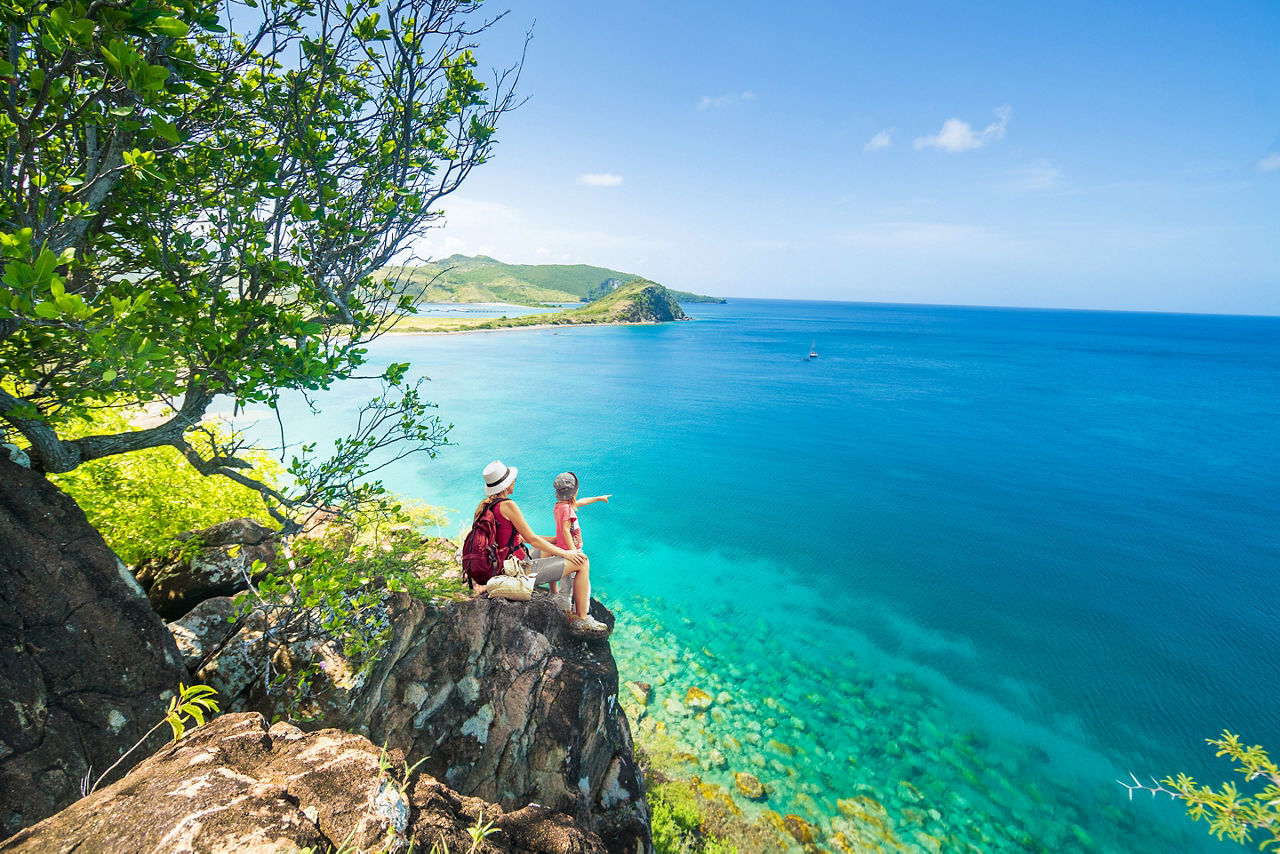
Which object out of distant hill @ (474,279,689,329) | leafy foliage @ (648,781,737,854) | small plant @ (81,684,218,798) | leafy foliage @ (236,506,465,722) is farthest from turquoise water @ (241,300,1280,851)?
distant hill @ (474,279,689,329)

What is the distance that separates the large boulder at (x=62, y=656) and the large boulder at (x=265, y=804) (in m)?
1.87

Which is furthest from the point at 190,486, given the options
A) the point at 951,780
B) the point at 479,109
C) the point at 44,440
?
the point at 951,780

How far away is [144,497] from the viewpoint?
26.9 ft

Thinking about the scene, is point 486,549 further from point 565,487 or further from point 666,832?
point 666,832

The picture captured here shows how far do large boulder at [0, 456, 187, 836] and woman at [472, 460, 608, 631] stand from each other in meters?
→ 3.89

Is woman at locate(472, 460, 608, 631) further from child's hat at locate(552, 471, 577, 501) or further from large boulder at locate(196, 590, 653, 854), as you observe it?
child's hat at locate(552, 471, 577, 501)

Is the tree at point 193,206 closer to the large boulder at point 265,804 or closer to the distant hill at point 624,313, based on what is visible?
the large boulder at point 265,804

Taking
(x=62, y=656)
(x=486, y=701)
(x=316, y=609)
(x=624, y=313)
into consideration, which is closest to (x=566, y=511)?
(x=486, y=701)

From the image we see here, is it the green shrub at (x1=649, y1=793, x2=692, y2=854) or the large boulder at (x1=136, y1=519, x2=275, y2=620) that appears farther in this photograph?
the green shrub at (x1=649, y1=793, x2=692, y2=854)

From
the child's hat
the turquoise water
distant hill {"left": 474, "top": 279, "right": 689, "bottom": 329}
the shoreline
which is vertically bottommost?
the turquoise water

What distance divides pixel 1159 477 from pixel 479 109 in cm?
5310

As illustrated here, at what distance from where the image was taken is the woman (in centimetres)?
752

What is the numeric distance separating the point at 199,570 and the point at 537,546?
16.4 ft

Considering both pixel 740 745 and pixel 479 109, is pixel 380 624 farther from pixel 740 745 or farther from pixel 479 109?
pixel 740 745
